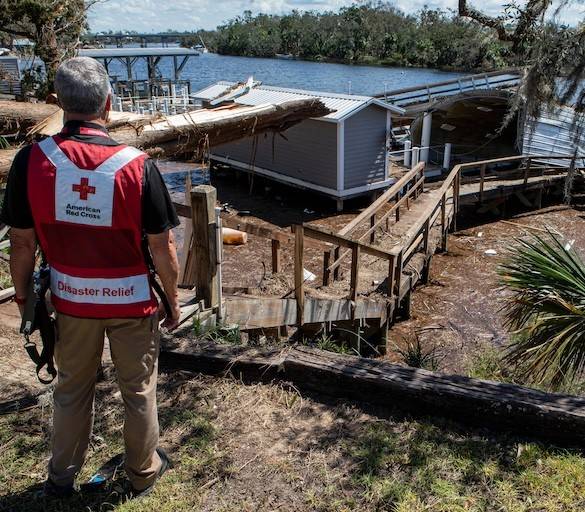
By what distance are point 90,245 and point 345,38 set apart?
94351 millimetres

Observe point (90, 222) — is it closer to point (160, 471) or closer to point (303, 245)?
point (160, 471)

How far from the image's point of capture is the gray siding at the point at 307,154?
1708 centimetres

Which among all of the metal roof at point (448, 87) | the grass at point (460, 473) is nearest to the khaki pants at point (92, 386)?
the grass at point (460, 473)

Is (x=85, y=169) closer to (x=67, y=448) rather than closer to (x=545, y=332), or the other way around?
(x=67, y=448)

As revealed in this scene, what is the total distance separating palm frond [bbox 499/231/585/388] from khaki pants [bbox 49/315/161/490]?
313 centimetres

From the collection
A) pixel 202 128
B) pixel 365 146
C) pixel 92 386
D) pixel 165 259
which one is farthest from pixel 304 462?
pixel 365 146

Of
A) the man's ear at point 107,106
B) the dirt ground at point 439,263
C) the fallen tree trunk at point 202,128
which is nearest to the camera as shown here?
the man's ear at point 107,106

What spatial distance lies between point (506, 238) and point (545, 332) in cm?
1088

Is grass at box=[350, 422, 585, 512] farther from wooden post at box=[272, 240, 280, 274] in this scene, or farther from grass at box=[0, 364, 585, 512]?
wooden post at box=[272, 240, 280, 274]

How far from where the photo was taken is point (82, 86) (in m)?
2.37

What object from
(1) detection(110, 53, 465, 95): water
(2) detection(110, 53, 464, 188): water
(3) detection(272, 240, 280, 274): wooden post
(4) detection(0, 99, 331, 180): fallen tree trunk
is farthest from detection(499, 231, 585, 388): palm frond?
(1) detection(110, 53, 465, 95): water

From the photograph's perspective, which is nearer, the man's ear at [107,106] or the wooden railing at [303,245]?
the man's ear at [107,106]

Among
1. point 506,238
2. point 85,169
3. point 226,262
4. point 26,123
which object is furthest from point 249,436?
point 506,238

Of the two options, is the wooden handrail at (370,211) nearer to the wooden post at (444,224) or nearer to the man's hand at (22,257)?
the wooden post at (444,224)
